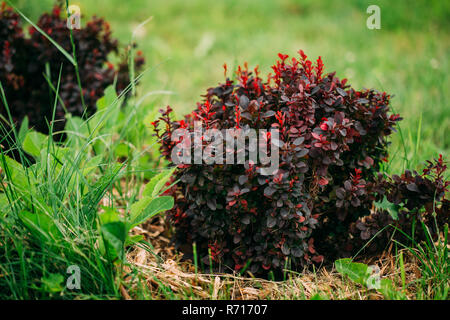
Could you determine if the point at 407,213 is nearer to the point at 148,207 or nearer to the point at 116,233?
the point at 148,207

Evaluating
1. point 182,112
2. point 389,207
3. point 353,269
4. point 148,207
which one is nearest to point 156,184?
point 148,207

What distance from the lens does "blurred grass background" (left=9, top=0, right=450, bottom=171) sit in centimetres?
394

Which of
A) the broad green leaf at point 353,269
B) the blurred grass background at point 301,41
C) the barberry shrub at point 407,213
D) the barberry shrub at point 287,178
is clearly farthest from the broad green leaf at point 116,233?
the blurred grass background at point 301,41

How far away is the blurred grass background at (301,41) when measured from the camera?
3.94 m

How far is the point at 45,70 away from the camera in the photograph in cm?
287

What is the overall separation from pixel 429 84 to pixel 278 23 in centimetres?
277

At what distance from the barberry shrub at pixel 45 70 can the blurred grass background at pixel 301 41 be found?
0.66 metres

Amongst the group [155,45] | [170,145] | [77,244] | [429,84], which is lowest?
[77,244]

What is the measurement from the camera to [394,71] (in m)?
4.57

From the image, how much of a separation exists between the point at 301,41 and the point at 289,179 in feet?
13.6

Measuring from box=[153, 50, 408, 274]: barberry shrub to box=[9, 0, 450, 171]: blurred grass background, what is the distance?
130cm

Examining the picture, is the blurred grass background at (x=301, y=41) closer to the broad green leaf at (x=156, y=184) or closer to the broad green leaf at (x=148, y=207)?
the broad green leaf at (x=156, y=184)

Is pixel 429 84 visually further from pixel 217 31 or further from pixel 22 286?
pixel 22 286
